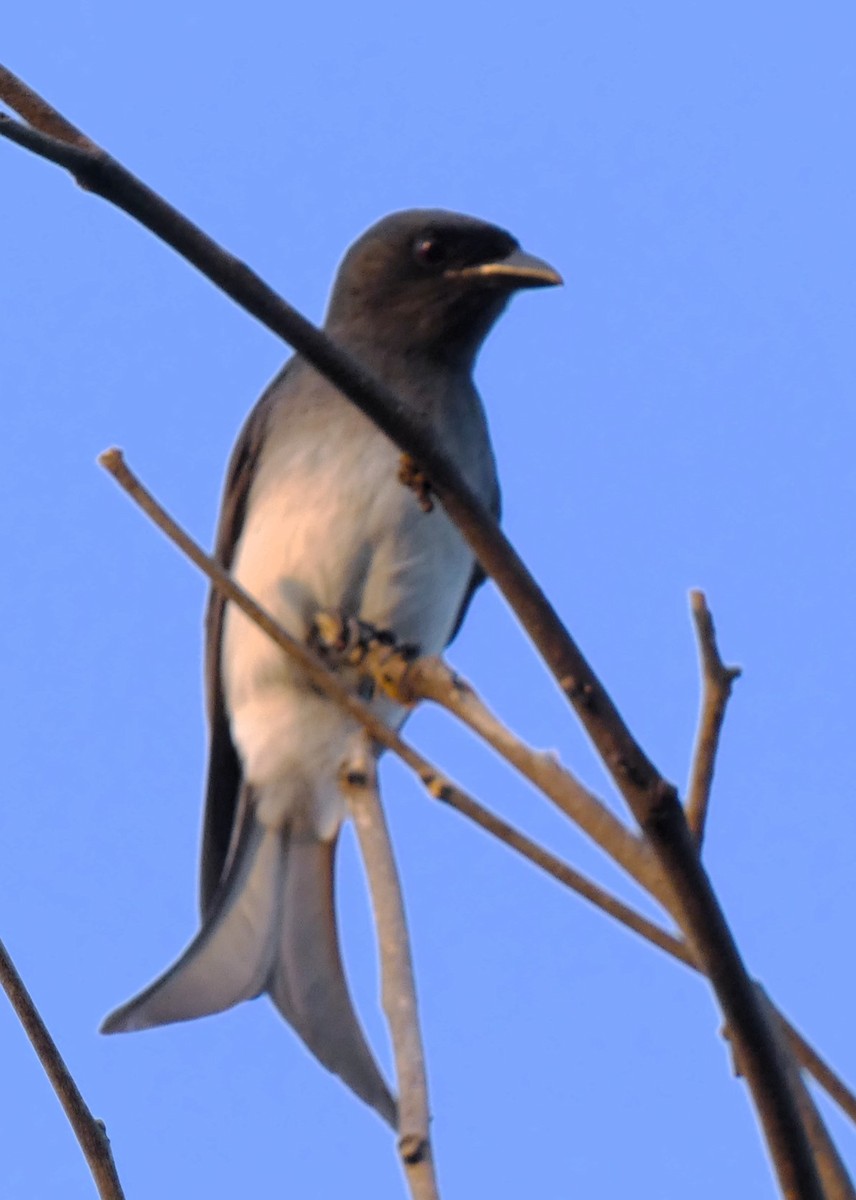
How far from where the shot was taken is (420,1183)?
175cm

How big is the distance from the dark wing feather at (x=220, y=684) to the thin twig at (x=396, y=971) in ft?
8.87

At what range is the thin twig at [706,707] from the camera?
1844 mm

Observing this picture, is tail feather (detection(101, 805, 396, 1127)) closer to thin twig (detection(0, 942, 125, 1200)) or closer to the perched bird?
the perched bird

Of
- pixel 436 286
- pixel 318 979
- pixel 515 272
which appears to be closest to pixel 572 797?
pixel 318 979

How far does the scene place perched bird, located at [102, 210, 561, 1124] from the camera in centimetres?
493

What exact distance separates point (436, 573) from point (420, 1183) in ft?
11.1

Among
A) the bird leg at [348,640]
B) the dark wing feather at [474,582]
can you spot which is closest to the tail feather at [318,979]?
the bird leg at [348,640]

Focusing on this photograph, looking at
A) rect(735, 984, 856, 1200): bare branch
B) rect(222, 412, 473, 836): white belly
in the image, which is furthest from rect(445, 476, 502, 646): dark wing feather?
rect(735, 984, 856, 1200): bare branch

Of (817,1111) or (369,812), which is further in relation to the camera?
(369,812)

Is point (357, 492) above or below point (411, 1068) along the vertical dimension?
above

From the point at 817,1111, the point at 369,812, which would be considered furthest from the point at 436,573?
the point at 817,1111

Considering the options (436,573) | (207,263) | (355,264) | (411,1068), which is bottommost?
(411,1068)

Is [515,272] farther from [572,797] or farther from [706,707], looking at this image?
[572,797]

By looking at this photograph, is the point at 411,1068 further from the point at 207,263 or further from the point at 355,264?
the point at 355,264
